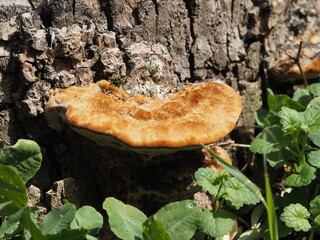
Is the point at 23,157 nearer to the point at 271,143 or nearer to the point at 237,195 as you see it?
the point at 237,195

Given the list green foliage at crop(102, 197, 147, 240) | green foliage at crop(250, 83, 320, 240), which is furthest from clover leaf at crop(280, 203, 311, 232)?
green foliage at crop(102, 197, 147, 240)

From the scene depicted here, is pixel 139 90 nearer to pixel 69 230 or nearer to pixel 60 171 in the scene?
pixel 60 171

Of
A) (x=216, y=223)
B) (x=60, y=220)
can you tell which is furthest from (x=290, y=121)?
(x=60, y=220)

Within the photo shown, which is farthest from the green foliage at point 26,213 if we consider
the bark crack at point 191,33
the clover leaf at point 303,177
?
the bark crack at point 191,33

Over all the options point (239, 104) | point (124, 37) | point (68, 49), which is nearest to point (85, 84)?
point (68, 49)

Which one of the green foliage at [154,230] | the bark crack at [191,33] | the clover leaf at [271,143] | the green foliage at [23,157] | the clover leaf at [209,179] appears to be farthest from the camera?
the bark crack at [191,33]

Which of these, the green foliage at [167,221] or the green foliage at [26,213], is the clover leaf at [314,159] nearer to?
the green foliage at [167,221]
